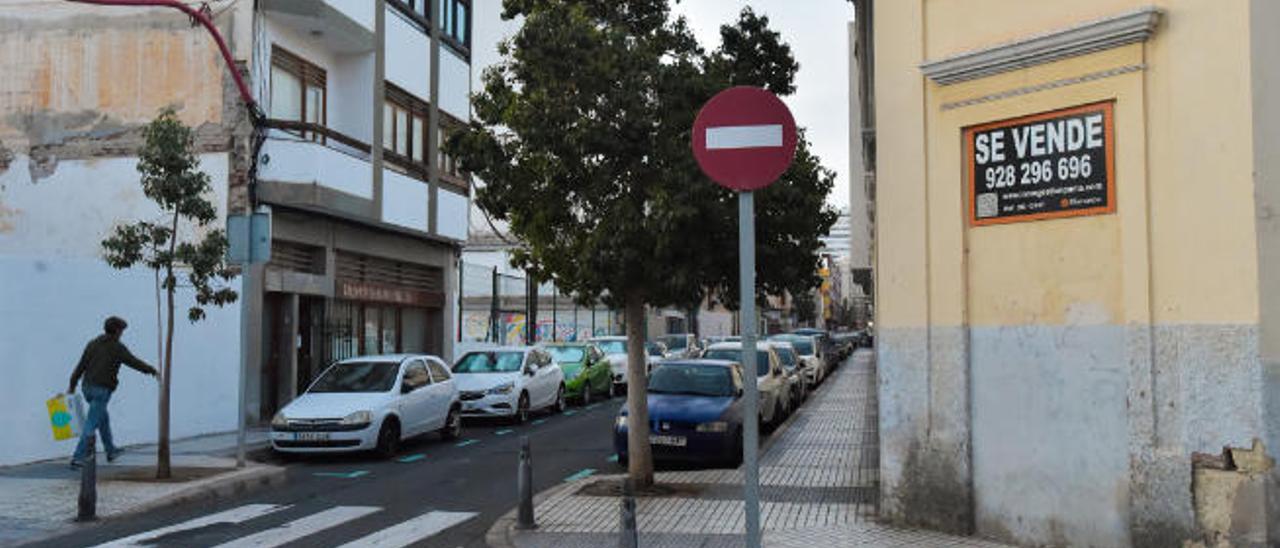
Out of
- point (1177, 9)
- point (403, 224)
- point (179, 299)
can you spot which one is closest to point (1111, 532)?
point (1177, 9)

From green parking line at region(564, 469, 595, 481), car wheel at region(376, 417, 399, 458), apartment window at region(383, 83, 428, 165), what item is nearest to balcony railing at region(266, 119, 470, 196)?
apartment window at region(383, 83, 428, 165)

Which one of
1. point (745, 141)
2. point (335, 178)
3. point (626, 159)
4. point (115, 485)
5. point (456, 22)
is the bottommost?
point (115, 485)

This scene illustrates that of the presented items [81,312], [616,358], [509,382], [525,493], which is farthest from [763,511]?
[616,358]

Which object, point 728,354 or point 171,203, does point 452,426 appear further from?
point 728,354

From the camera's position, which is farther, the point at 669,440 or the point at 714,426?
the point at 669,440

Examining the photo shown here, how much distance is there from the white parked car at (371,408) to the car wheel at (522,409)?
234 centimetres

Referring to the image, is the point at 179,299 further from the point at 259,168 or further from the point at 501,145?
the point at 501,145

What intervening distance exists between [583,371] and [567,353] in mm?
1331

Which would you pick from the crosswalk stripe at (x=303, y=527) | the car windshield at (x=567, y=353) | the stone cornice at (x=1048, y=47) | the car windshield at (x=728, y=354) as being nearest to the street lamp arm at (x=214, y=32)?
the crosswalk stripe at (x=303, y=527)

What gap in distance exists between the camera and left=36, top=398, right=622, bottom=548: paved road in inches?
357

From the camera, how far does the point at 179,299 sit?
643 inches

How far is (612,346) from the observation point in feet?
102

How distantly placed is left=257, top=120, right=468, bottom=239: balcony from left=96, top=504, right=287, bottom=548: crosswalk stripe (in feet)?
27.6

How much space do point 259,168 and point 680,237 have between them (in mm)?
10521
